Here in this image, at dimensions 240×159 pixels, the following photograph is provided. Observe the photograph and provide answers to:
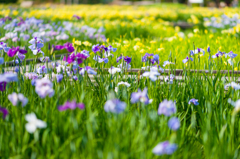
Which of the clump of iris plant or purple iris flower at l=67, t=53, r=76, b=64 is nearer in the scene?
the clump of iris plant

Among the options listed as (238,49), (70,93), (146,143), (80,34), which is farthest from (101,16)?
(146,143)

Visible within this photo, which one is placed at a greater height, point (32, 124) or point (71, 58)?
point (71, 58)

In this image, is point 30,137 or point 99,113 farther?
point 99,113

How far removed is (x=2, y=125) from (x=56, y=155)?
1.66 feet

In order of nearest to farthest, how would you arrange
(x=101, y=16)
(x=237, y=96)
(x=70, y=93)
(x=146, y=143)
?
(x=146, y=143)
(x=237, y=96)
(x=70, y=93)
(x=101, y=16)

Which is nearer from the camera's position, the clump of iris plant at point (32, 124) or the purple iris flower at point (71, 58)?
the clump of iris plant at point (32, 124)

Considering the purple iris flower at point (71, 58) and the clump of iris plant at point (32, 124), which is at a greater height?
the purple iris flower at point (71, 58)

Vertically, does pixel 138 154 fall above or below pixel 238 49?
below

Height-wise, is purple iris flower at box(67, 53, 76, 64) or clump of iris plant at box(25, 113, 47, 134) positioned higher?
purple iris flower at box(67, 53, 76, 64)

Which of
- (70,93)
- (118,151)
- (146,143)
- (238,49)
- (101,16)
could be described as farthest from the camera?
(101,16)

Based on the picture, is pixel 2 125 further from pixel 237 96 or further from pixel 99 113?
pixel 237 96

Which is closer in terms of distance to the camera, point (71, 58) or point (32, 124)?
point (32, 124)

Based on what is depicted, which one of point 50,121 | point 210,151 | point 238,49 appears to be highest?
point 238,49

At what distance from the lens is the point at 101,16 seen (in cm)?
950
